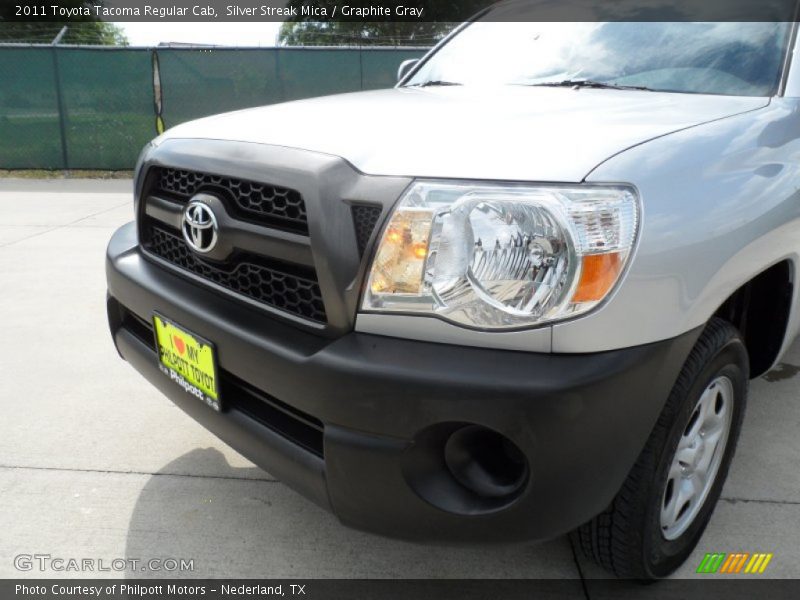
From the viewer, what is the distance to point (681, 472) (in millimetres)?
1881

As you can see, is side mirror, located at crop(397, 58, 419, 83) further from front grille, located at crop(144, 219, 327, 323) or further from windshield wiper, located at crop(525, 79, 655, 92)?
front grille, located at crop(144, 219, 327, 323)

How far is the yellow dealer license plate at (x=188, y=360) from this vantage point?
1.77 m

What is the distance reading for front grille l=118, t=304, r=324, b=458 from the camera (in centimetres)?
163

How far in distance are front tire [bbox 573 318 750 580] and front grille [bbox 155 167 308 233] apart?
948 mm

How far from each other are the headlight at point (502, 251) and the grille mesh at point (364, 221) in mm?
43

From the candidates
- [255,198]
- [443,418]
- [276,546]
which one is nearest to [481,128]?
[255,198]

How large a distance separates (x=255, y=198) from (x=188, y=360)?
486 millimetres

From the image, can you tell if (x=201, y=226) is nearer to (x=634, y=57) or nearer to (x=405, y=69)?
(x=634, y=57)

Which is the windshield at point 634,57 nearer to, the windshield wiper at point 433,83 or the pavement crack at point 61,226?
the windshield wiper at point 433,83

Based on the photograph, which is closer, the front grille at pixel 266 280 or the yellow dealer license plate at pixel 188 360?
the front grille at pixel 266 280

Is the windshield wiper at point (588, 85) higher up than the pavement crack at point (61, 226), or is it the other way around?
the windshield wiper at point (588, 85)

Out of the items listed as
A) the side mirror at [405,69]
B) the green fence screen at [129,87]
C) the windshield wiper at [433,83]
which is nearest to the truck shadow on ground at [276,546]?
the windshield wiper at [433,83]

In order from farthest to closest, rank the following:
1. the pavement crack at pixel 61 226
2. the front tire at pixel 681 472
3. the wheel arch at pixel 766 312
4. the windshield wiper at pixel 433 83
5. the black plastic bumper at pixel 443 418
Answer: the pavement crack at pixel 61 226, the windshield wiper at pixel 433 83, the wheel arch at pixel 766 312, the front tire at pixel 681 472, the black plastic bumper at pixel 443 418

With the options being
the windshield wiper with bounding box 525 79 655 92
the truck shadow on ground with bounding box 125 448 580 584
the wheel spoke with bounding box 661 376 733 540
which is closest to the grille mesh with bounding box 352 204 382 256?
the truck shadow on ground with bounding box 125 448 580 584
